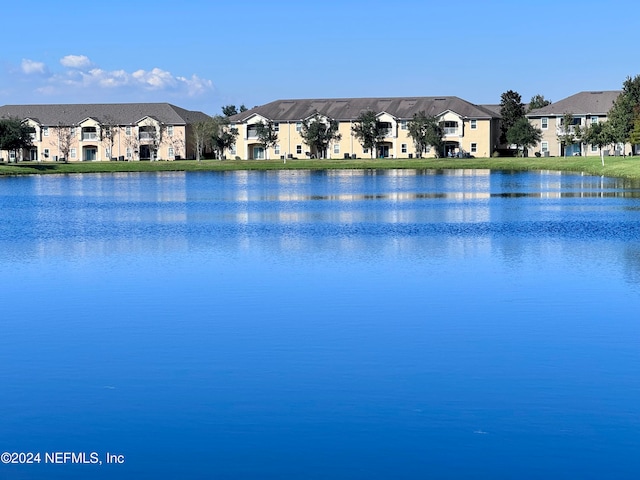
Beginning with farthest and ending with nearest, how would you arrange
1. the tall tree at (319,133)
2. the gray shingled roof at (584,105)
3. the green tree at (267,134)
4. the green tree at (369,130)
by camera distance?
1. the green tree at (267,134)
2. the tall tree at (319,133)
3. the green tree at (369,130)
4. the gray shingled roof at (584,105)

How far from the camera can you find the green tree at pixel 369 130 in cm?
10994

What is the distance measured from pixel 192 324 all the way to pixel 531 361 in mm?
5604

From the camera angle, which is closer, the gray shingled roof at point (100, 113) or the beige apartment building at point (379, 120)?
the beige apartment building at point (379, 120)

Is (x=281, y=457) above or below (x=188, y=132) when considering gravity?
below

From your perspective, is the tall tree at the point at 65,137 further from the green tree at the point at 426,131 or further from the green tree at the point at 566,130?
the green tree at the point at 566,130

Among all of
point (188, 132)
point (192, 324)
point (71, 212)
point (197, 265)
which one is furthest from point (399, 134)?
point (192, 324)

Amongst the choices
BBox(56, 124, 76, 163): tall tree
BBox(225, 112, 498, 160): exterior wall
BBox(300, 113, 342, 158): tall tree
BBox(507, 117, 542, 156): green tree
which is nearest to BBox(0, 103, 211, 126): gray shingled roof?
BBox(56, 124, 76, 163): tall tree

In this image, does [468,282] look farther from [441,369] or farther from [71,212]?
[71,212]

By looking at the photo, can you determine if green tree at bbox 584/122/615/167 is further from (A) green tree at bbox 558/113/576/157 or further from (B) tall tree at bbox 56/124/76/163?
(B) tall tree at bbox 56/124/76/163

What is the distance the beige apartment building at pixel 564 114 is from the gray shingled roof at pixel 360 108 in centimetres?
544

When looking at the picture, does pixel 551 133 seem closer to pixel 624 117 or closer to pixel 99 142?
pixel 624 117

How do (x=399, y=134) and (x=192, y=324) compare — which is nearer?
(x=192, y=324)

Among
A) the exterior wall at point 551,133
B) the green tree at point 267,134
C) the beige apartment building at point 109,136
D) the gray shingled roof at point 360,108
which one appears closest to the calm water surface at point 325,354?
the exterior wall at point 551,133

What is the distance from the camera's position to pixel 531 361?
1378 centimetres
